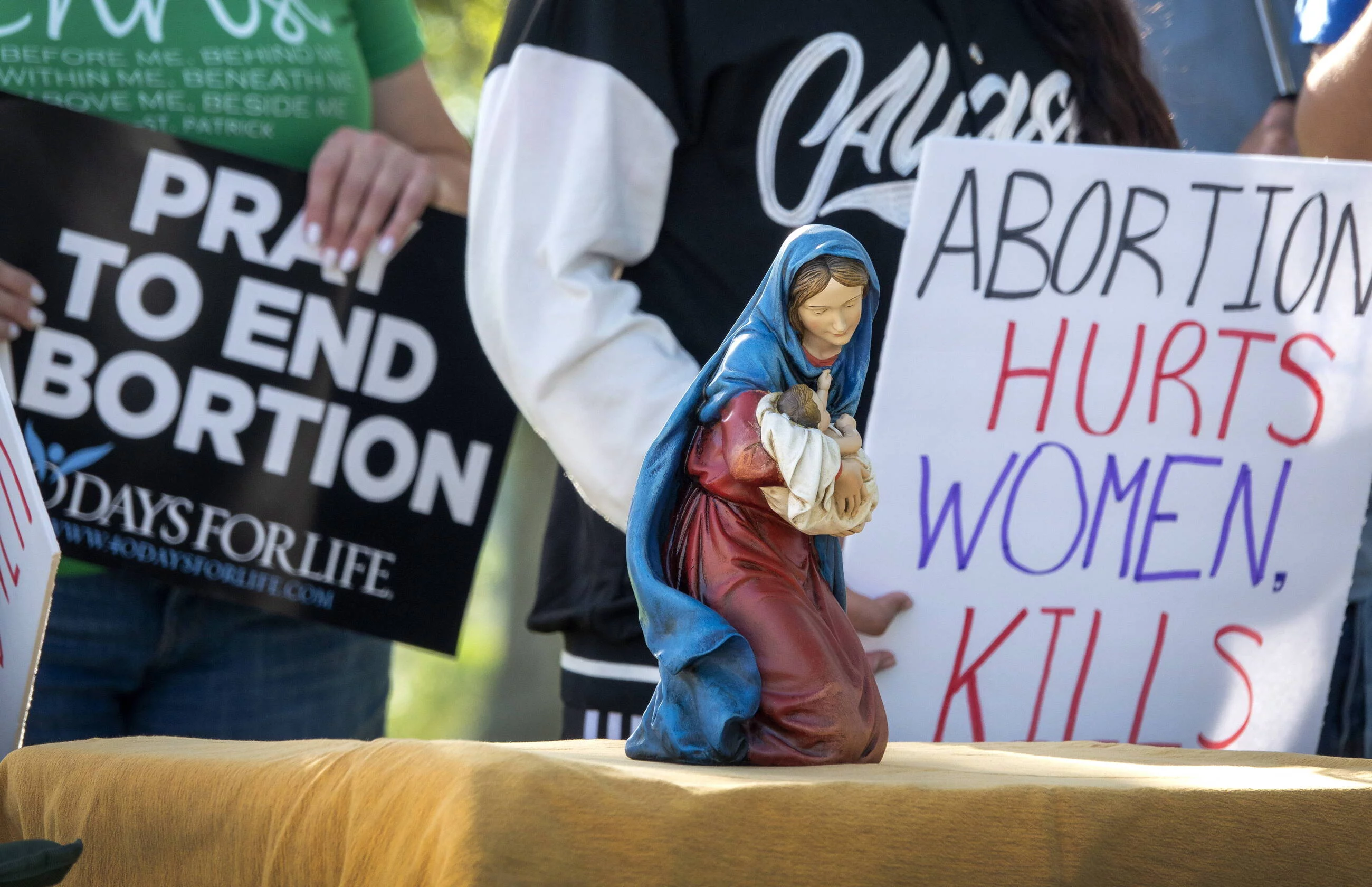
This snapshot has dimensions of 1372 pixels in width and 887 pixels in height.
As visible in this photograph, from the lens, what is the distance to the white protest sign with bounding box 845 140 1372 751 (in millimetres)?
1572

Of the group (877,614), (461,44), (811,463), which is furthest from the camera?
(461,44)

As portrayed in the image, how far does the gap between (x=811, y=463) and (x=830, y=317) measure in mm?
134

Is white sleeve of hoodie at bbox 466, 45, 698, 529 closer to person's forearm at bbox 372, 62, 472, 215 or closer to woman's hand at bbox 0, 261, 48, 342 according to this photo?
person's forearm at bbox 372, 62, 472, 215

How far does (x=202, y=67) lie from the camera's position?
1.72 meters

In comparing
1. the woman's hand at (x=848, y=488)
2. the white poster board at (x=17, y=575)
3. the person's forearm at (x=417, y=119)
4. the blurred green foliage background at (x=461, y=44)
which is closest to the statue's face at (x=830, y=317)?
the woman's hand at (x=848, y=488)

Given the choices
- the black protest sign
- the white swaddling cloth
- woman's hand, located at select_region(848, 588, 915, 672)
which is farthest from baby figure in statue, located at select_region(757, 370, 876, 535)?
the black protest sign

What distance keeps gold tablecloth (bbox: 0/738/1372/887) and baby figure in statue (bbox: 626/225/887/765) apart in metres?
0.05

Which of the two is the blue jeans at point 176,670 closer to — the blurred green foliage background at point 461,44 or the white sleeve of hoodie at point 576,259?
the white sleeve of hoodie at point 576,259

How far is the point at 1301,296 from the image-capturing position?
167 centimetres

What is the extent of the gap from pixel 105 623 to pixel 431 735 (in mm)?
6161

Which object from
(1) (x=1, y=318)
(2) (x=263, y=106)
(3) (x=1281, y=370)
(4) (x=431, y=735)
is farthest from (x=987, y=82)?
(4) (x=431, y=735)

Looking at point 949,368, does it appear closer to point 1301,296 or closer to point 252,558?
point 1301,296

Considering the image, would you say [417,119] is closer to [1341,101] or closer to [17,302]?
[17,302]

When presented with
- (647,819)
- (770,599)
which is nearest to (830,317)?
(770,599)
